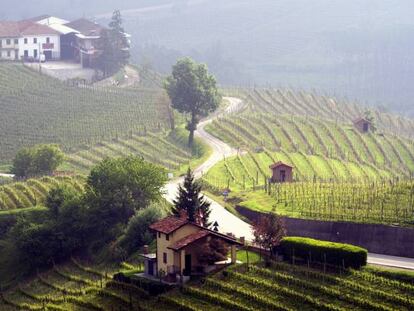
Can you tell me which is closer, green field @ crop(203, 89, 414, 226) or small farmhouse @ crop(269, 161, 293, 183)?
green field @ crop(203, 89, 414, 226)

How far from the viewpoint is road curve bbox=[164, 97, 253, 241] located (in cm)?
8175

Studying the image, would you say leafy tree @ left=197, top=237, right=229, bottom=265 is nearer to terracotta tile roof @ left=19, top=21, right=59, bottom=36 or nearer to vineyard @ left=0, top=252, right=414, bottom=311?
vineyard @ left=0, top=252, right=414, bottom=311

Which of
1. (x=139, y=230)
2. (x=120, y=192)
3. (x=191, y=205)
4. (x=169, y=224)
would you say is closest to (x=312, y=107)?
(x=120, y=192)

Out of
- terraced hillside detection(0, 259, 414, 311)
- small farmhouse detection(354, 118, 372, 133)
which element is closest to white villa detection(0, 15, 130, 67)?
small farmhouse detection(354, 118, 372, 133)

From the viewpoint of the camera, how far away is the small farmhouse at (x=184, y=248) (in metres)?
68.8

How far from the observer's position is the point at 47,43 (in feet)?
561

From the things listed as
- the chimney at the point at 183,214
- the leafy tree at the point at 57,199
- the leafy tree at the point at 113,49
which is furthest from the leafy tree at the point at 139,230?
the leafy tree at the point at 113,49

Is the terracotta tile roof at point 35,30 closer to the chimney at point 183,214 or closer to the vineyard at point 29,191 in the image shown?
the vineyard at point 29,191

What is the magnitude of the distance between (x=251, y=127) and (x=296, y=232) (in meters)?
59.0

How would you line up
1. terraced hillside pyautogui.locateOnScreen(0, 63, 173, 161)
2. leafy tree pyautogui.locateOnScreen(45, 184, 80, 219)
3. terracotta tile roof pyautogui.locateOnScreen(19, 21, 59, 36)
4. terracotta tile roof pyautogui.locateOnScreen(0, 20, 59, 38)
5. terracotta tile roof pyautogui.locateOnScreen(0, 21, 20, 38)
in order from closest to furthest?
leafy tree pyautogui.locateOnScreen(45, 184, 80, 219)
terraced hillside pyautogui.locateOnScreen(0, 63, 173, 161)
terracotta tile roof pyautogui.locateOnScreen(0, 21, 20, 38)
terracotta tile roof pyautogui.locateOnScreen(0, 20, 59, 38)
terracotta tile roof pyautogui.locateOnScreen(19, 21, 59, 36)

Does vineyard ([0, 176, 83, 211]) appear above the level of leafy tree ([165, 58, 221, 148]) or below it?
below

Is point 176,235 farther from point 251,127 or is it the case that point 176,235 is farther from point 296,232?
point 251,127

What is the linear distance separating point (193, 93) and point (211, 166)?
18282mm

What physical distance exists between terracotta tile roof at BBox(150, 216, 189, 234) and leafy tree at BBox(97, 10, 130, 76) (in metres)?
95.7
